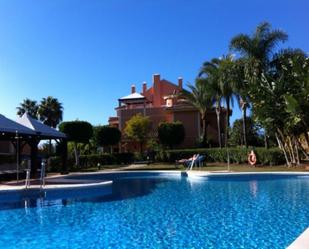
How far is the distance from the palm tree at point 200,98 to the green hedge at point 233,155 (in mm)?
4050

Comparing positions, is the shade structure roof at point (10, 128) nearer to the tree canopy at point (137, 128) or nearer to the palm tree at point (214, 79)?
the tree canopy at point (137, 128)

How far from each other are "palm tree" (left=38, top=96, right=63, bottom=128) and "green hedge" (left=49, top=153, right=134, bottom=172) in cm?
1456

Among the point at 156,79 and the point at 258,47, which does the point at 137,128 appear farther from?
the point at 258,47

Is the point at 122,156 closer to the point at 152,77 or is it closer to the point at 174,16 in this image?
the point at 152,77

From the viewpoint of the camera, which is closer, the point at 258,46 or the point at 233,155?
the point at 258,46

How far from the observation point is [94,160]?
34.7m

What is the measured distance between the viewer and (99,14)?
755 inches

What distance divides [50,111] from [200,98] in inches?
790

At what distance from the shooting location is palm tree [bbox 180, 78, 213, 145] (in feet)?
122

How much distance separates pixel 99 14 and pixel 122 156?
20.5m

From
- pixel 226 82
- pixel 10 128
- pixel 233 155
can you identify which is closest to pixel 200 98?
pixel 226 82

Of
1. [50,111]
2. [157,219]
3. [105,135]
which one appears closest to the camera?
[157,219]

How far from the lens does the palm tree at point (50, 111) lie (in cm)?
4788

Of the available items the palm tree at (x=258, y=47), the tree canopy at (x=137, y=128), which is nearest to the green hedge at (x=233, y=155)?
the tree canopy at (x=137, y=128)
